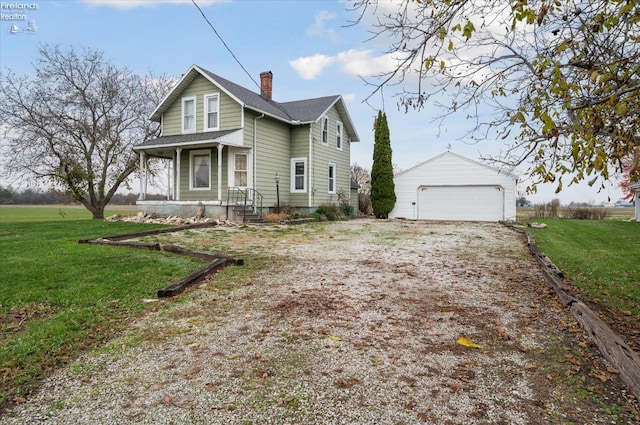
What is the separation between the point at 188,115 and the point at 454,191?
→ 14.7 metres

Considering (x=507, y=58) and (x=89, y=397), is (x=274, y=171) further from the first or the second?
(x=89, y=397)

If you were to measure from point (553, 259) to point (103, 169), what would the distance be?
21554mm

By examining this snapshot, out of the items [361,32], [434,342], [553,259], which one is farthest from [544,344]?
[553,259]

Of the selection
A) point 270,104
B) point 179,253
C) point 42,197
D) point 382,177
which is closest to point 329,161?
point 382,177

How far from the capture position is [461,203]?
2039 cm

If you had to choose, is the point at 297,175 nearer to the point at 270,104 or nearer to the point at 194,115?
the point at 270,104

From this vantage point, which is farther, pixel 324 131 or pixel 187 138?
pixel 324 131

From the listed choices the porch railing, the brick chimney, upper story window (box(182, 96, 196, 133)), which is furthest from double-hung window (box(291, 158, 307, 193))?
upper story window (box(182, 96, 196, 133))

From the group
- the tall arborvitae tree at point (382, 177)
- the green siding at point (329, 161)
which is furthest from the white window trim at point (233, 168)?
the tall arborvitae tree at point (382, 177)

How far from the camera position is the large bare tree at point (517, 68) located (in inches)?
129

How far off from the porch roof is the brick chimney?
17.4 feet

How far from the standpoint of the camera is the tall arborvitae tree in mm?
21266

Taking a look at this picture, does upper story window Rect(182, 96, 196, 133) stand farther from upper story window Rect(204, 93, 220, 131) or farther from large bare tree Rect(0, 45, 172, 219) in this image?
large bare tree Rect(0, 45, 172, 219)

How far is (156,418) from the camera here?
89.9 inches
